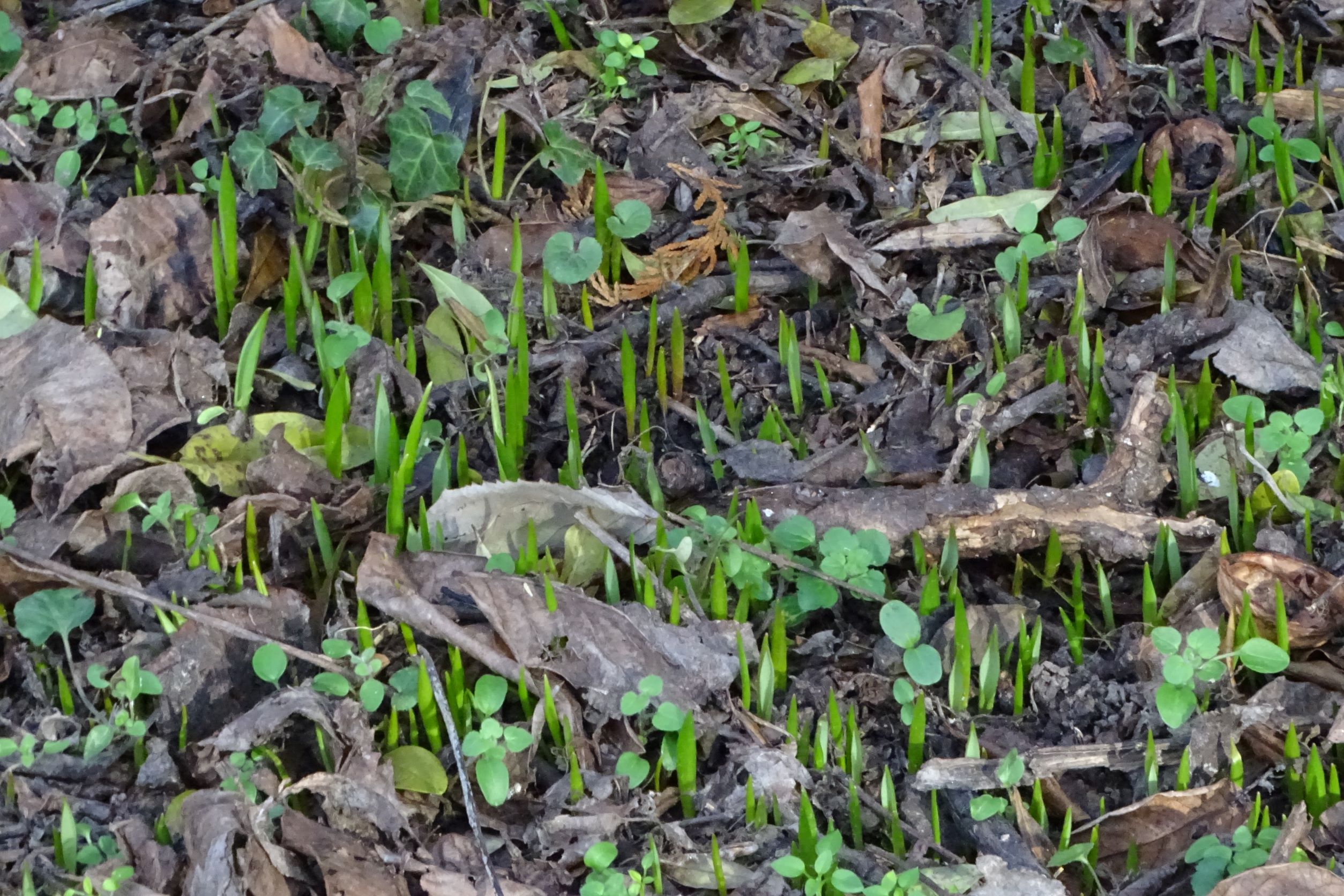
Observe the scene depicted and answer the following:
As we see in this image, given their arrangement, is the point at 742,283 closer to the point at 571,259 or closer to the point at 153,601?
the point at 571,259

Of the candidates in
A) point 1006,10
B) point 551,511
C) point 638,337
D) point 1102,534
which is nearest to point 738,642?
point 551,511

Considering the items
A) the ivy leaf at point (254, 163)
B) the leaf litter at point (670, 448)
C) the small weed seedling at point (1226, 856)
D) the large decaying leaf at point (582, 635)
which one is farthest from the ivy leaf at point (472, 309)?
the small weed seedling at point (1226, 856)

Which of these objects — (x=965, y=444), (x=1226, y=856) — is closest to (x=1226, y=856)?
(x=1226, y=856)

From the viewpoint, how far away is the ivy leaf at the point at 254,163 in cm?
259

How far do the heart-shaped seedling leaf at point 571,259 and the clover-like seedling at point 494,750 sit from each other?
A: 1.01m

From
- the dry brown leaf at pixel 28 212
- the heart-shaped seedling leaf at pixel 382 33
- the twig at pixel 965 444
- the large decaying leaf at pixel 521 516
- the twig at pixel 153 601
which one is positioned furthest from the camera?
the heart-shaped seedling leaf at pixel 382 33

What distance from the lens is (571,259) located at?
8.21ft

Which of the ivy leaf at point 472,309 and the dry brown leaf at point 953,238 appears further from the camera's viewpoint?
the dry brown leaf at point 953,238

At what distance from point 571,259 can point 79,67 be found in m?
1.28

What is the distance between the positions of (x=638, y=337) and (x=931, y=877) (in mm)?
1229

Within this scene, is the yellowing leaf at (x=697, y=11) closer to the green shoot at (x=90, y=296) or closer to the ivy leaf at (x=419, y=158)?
the ivy leaf at (x=419, y=158)

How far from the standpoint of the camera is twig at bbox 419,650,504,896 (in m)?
1.67

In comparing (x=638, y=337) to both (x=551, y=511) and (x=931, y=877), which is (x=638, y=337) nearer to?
(x=551, y=511)

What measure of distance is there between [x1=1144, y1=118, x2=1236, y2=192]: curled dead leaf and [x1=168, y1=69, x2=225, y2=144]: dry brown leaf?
2.05 m
